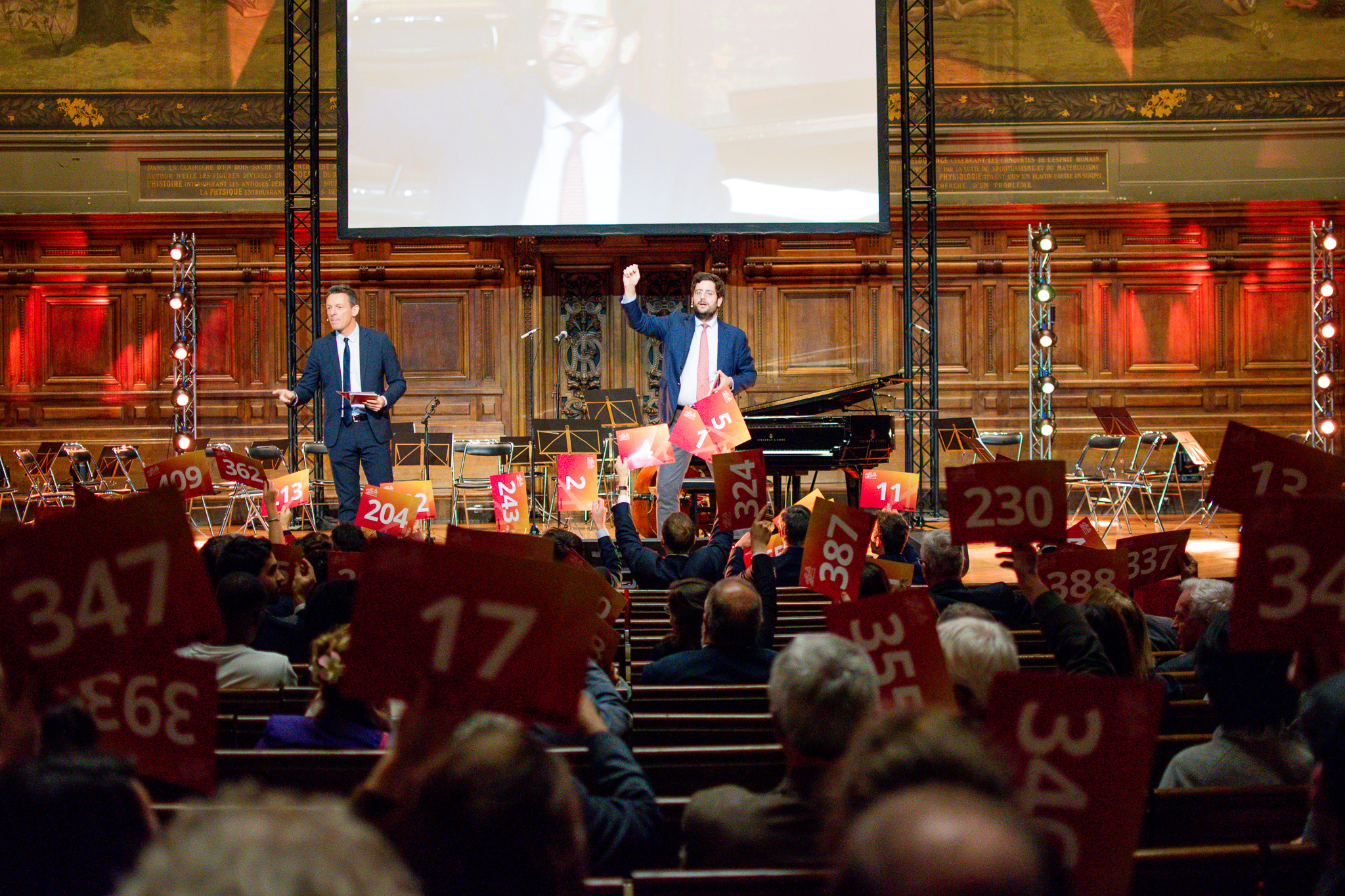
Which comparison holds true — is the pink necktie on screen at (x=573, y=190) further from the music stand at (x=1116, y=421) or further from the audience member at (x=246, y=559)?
the audience member at (x=246, y=559)

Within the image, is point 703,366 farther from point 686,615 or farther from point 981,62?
point 981,62

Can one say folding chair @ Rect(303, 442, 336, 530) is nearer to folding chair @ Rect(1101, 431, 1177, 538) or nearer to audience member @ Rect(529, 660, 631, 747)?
audience member @ Rect(529, 660, 631, 747)

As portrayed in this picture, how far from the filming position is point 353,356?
21.4ft

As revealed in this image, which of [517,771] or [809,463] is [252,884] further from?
[809,463]

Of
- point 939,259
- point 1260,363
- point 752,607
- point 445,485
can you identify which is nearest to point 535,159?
point 445,485


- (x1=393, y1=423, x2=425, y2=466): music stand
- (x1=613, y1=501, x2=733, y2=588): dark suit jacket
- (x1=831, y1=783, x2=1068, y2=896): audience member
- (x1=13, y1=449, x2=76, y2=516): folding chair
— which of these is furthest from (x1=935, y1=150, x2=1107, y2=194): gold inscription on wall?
(x1=831, y1=783, x2=1068, y2=896): audience member

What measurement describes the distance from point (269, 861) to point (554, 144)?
8.64 metres

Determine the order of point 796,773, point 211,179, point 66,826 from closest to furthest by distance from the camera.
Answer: point 66,826 < point 796,773 < point 211,179

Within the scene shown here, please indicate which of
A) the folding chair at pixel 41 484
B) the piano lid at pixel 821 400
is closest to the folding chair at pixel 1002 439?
the piano lid at pixel 821 400

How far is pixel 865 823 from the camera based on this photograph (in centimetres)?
71

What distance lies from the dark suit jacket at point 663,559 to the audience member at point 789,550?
0.10m

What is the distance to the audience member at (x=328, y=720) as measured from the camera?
2041mm

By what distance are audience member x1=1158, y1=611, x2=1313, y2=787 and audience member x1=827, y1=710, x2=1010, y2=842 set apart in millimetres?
1253

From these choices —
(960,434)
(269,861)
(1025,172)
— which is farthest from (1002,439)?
(269,861)
